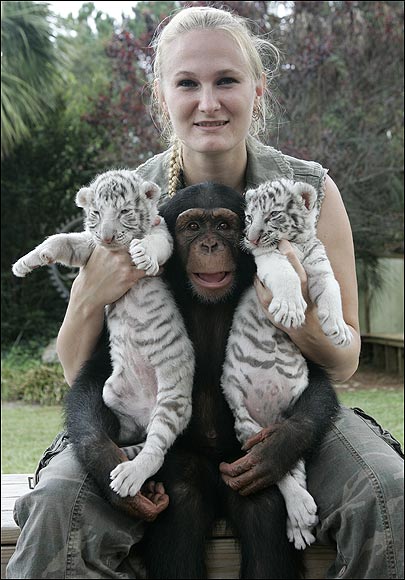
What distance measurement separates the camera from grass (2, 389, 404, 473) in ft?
23.8

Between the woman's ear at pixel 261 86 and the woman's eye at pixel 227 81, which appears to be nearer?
the woman's eye at pixel 227 81

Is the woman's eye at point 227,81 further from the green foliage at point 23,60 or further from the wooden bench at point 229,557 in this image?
the green foliage at point 23,60

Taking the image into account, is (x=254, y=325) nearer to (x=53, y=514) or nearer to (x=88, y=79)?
(x=53, y=514)

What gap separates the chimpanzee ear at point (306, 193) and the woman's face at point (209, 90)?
1.53ft

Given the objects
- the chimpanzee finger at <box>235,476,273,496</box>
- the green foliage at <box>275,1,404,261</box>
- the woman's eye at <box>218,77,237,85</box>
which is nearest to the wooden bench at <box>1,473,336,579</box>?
the chimpanzee finger at <box>235,476,273,496</box>

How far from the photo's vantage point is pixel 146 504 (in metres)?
2.29

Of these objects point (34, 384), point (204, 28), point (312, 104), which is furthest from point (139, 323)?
point (312, 104)

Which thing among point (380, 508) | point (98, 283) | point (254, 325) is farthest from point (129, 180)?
point (380, 508)

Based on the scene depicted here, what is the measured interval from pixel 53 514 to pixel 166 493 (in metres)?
0.33

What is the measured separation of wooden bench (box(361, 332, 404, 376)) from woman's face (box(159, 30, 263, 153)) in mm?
8040

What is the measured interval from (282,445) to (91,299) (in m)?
0.86

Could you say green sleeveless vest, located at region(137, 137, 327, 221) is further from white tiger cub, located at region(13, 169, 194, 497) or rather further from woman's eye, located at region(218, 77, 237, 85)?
white tiger cub, located at region(13, 169, 194, 497)

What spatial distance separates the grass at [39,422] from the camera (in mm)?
7252

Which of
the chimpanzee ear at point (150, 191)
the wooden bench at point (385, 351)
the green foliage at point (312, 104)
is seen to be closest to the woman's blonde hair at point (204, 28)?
the chimpanzee ear at point (150, 191)
